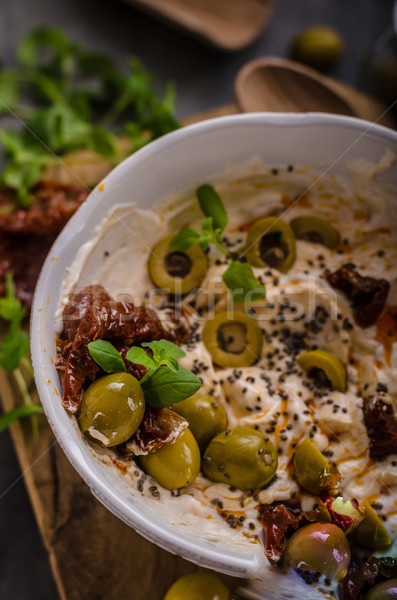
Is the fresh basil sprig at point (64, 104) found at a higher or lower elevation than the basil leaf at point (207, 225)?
lower

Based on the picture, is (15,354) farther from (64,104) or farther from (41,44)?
(41,44)

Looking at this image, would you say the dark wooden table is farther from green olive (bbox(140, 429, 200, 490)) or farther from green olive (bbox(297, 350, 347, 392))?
green olive (bbox(140, 429, 200, 490))

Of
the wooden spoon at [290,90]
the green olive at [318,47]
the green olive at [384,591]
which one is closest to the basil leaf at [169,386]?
the green olive at [384,591]

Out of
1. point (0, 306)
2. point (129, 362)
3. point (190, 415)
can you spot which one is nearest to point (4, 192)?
point (0, 306)

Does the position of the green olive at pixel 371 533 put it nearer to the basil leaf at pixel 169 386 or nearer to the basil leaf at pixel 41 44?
the basil leaf at pixel 169 386

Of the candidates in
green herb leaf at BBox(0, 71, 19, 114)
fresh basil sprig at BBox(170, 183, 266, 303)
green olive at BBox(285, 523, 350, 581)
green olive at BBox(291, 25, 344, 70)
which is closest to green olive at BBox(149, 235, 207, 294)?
fresh basil sprig at BBox(170, 183, 266, 303)
